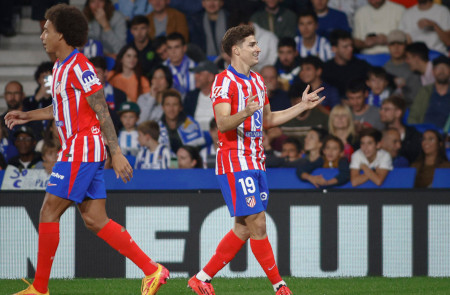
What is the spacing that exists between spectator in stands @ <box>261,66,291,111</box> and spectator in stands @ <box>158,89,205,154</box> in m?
1.05

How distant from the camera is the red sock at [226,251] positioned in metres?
5.43

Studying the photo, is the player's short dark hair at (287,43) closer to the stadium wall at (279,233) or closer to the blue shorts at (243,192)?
the stadium wall at (279,233)

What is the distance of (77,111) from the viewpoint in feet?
16.8

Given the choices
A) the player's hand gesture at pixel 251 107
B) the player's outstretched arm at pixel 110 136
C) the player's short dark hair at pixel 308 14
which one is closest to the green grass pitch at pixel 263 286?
the player's outstretched arm at pixel 110 136

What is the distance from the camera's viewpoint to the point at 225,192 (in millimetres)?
5293

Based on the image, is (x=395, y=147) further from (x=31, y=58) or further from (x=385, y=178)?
(x=31, y=58)

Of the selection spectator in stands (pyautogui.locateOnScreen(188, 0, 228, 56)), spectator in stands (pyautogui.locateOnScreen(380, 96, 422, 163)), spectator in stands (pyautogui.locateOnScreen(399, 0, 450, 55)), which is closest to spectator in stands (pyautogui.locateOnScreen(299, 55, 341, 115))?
spectator in stands (pyautogui.locateOnScreen(380, 96, 422, 163))

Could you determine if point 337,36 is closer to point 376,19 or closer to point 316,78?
point 316,78

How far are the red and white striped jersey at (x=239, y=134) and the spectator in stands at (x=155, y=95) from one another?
474 cm

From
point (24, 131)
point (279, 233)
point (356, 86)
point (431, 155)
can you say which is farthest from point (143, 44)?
point (279, 233)

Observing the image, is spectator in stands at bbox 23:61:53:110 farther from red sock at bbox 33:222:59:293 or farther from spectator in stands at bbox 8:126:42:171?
red sock at bbox 33:222:59:293

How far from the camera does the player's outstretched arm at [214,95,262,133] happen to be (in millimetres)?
4891

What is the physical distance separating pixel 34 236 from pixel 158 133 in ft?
8.28

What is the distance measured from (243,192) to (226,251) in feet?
1.69
